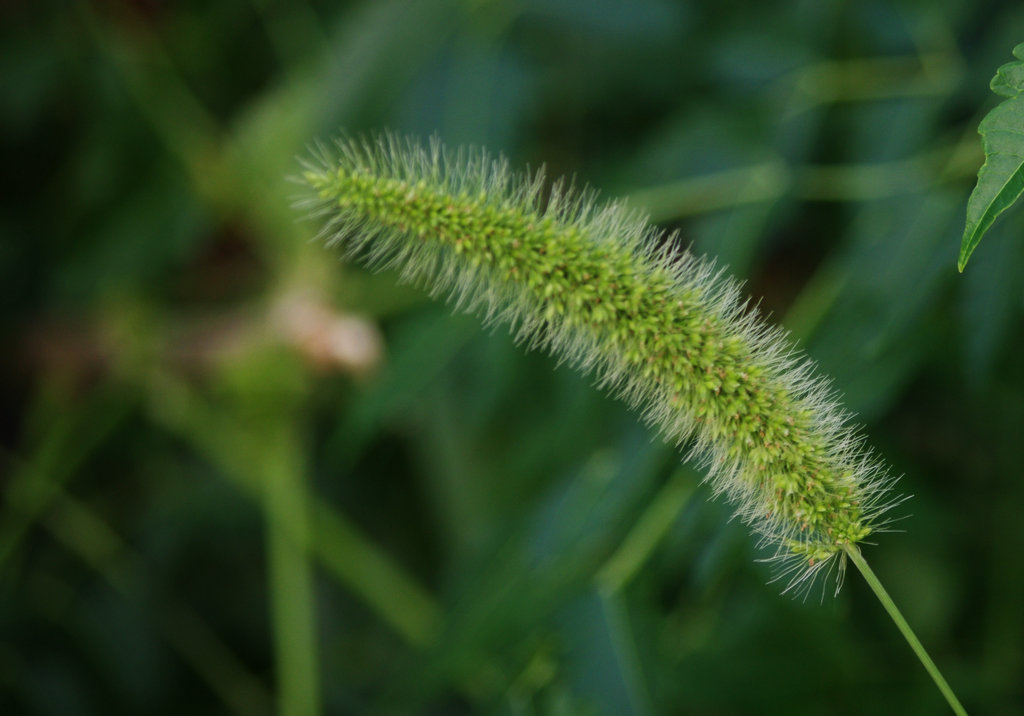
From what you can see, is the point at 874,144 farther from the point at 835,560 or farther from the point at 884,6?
the point at 835,560

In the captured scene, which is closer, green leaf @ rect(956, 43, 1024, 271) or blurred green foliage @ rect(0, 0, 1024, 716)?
green leaf @ rect(956, 43, 1024, 271)

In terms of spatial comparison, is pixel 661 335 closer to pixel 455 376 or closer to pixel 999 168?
pixel 999 168

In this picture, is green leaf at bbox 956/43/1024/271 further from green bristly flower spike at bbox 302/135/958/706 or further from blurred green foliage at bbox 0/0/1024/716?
blurred green foliage at bbox 0/0/1024/716

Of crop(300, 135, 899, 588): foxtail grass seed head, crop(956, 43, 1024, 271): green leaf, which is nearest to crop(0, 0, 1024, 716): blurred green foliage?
crop(300, 135, 899, 588): foxtail grass seed head

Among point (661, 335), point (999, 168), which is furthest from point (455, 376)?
point (999, 168)

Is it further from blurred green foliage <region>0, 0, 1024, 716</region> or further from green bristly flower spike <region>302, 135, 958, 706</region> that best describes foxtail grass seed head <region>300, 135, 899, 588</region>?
blurred green foliage <region>0, 0, 1024, 716</region>

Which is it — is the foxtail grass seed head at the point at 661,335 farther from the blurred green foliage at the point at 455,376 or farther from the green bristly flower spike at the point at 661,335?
the blurred green foliage at the point at 455,376
